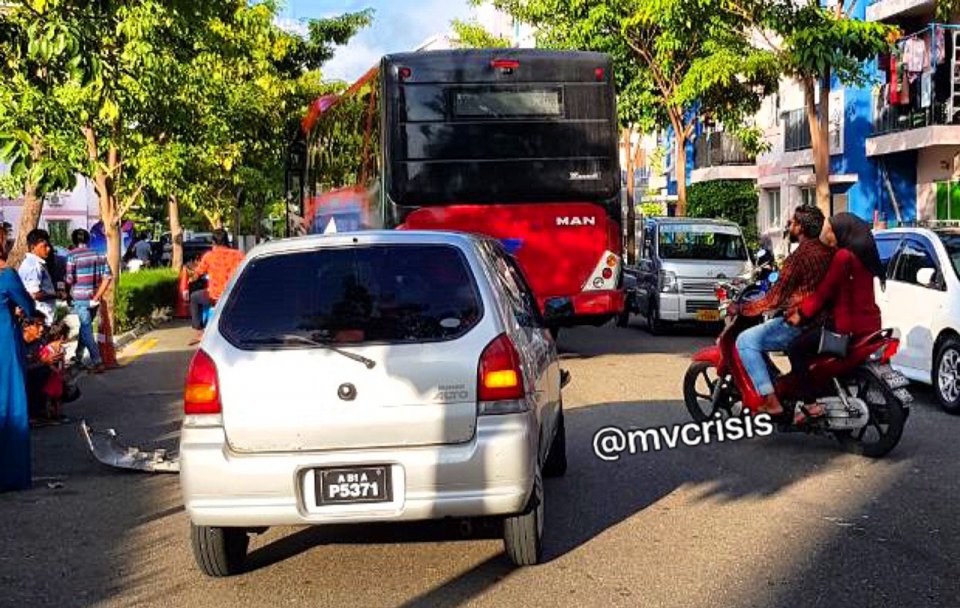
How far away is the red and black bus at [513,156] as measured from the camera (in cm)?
1357

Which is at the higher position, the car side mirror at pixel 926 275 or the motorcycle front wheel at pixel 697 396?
the car side mirror at pixel 926 275

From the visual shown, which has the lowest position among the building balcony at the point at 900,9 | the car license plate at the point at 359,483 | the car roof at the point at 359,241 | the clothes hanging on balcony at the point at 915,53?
the car license plate at the point at 359,483

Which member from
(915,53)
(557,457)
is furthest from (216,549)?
(915,53)

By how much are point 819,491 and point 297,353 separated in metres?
3.76

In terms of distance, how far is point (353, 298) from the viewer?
5609 millimetres

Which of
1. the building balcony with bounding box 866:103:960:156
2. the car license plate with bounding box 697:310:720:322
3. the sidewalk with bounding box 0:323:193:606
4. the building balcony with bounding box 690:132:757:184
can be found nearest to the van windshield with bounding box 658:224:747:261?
the car license plate with bounding box 697:310:720:322

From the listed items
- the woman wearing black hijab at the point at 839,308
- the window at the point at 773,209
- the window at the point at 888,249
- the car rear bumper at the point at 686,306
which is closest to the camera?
the woman wearing black hijab at the point at 839,308

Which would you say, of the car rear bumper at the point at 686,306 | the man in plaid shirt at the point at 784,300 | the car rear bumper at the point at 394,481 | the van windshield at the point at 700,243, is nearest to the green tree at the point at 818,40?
the van windshield at the point at 700,243

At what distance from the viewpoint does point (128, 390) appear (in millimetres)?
13383

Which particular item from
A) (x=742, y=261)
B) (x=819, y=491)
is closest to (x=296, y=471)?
(x=819, y=491)

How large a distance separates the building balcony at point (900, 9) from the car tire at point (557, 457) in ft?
72.5

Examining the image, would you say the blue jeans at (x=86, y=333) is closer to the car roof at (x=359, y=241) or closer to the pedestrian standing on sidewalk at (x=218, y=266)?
the pedestrian standing on sidewalk at (x=218, y=266)

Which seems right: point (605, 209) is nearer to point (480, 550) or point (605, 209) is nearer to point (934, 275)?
point (934, 275)

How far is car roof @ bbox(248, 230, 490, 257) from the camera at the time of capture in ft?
18.8
